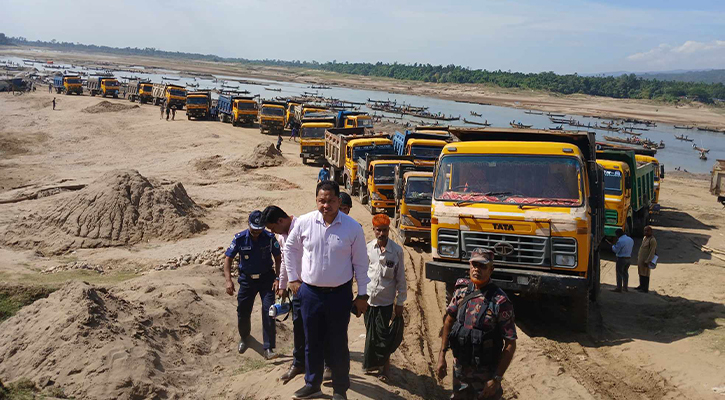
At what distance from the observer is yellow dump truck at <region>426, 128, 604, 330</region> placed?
319 inches

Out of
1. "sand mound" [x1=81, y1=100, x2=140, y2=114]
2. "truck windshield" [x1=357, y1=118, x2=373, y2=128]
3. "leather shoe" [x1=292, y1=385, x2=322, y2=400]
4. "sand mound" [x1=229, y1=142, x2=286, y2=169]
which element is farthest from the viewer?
"sand mound" [x1=81, y1=100, x2=140, y2=114]

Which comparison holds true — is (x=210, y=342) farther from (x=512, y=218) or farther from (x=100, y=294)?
(x=512, y=218)

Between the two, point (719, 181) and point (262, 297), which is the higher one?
point (719, 181)

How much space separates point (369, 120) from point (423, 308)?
2514cm

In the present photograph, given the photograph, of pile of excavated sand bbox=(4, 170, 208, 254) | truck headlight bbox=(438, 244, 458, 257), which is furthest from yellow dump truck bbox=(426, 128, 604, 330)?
pile of excavated sand bbox=(4, 170, 208, 254)

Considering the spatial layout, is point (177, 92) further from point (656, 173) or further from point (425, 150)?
point (656, 173)

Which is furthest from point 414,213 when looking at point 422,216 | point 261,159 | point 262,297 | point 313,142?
point 261,159

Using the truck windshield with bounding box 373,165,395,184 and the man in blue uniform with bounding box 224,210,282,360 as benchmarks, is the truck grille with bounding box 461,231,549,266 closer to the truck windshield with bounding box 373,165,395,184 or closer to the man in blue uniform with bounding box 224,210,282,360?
the man in blue uniform with bounding box 224,210,282,360

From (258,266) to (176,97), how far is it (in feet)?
157

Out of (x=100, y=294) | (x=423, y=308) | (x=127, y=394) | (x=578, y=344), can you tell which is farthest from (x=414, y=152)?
(x=127, y=394)

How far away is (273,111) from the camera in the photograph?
4138 centimetres

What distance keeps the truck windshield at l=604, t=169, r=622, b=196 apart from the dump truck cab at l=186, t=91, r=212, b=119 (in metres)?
37.5

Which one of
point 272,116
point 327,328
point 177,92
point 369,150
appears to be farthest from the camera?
point 177,92

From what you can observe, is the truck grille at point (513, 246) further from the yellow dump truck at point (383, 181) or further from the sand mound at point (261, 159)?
the sand mound at point (261, 159)
